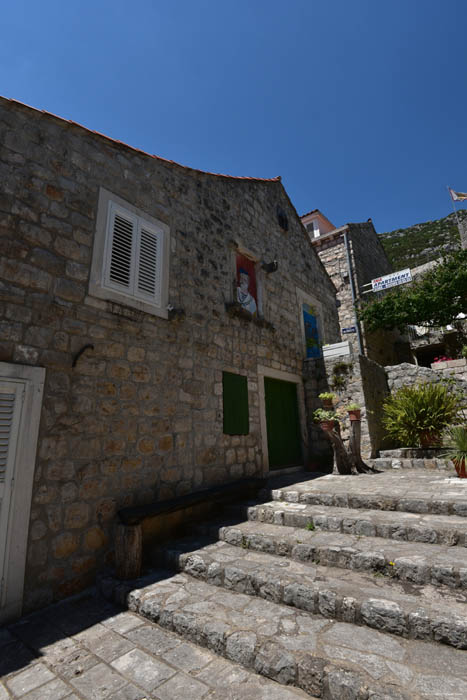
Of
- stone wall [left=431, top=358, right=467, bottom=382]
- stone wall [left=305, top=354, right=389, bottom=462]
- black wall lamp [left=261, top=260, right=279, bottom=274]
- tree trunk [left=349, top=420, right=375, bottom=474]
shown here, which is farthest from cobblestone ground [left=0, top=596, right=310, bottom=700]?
stone wall [left=431, top=358, right=467, bottom=382]

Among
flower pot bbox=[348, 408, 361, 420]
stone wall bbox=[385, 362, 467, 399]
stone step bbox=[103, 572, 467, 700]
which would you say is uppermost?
stone wall bbox=[385, 362, 467, 399]

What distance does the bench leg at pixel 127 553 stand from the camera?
3.36 metres

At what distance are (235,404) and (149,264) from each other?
2713 mm

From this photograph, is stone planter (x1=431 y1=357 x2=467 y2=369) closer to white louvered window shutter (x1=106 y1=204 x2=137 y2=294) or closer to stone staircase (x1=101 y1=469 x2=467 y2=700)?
stone staircase (x1=101 y1=469 x2=467 y2=700)

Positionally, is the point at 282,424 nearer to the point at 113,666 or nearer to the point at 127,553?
the point at 127,553

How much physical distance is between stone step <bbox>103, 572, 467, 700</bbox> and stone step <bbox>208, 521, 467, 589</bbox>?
1.86 feet

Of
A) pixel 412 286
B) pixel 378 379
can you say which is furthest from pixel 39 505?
pixel 412 286

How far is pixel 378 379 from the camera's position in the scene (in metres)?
8.43

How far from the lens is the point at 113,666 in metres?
2.26

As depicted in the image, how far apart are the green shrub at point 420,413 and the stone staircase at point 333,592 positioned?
2586 mm

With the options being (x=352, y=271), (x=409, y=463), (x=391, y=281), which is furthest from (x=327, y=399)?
(x=391, y=281)

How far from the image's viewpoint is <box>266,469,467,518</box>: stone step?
3.69 metres

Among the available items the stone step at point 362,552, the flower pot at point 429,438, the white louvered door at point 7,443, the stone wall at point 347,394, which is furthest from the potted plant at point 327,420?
the white louvered door at point 7,443

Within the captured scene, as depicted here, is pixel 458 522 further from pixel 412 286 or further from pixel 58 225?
pixel 412 286
